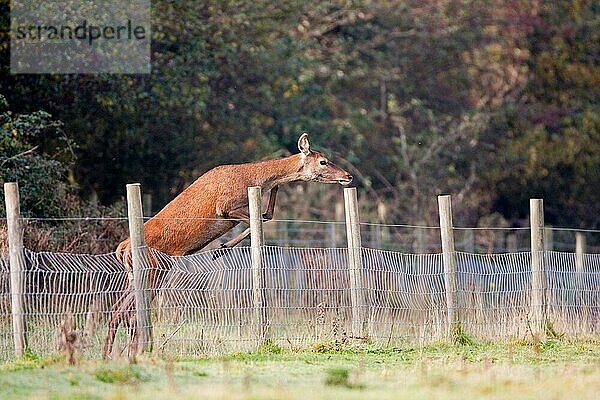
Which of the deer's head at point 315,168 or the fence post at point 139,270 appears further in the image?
the deer's head at point 315,168

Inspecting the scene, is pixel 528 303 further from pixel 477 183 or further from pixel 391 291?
pixel 477 183

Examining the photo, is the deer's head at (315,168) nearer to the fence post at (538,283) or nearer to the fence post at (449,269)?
the fence post at (449,269)

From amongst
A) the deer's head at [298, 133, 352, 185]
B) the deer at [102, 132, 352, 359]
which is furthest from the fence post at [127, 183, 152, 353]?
the deer's head at [298, 133, 352, 185]

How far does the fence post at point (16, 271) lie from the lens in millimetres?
12328

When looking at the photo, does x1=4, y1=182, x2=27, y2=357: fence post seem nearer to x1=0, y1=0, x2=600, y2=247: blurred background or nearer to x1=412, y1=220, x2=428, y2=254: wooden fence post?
x1=0, y1=0, x2=600, y2=247: blurred background

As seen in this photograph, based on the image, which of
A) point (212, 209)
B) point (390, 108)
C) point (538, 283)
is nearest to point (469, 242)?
point (390, 108)

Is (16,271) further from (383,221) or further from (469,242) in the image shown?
(383,221)

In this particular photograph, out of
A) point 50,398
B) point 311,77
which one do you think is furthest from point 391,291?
point 311,77

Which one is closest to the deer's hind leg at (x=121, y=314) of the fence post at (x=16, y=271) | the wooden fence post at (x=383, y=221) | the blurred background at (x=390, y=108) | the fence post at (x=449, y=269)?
the fence post at (x=16, y=271)

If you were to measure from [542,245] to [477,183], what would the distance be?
745 inches

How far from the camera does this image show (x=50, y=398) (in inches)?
352

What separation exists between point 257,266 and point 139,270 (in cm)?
129

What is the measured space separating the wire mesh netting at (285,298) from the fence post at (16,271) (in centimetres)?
12

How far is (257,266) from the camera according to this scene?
13.4 m
